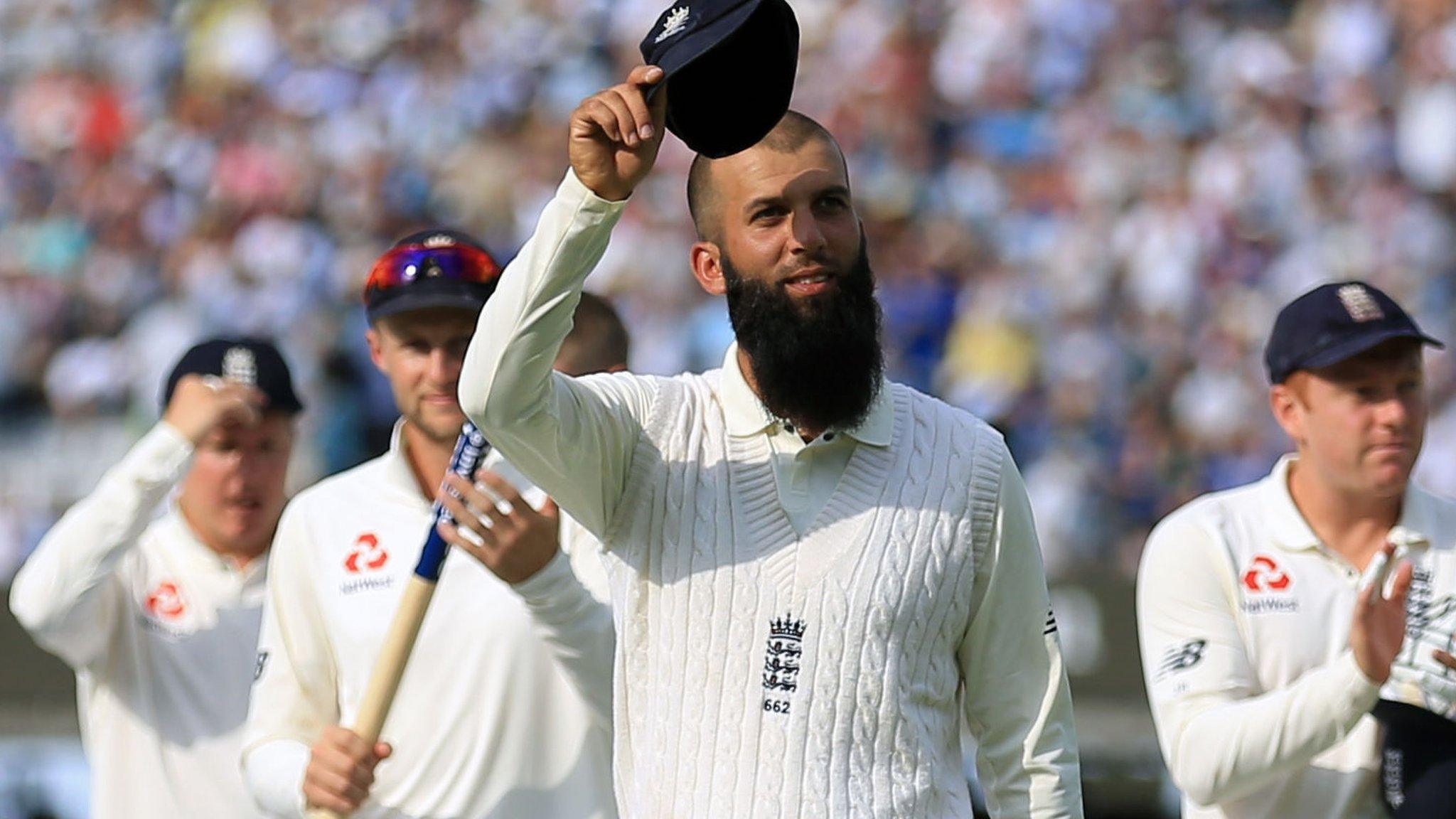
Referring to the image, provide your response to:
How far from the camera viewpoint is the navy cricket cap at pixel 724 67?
3283 millimetres

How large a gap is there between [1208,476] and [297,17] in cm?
706

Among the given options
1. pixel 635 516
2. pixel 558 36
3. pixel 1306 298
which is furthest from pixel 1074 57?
pixel 635 516

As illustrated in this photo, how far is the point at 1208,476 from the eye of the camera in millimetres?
10297

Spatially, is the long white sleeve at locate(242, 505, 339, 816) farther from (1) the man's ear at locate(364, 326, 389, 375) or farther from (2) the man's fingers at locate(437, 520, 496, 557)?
(2) the man's fingers at locate(437, 520, 496, 557)

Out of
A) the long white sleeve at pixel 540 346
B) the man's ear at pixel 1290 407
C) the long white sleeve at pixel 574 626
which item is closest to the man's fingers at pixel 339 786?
the long white sleeve at pixel 574 626

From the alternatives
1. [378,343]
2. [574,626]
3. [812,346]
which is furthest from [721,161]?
[378,343]

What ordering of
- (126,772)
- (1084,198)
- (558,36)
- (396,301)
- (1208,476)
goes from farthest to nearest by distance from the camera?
(558,36)
(1084,198)
(1208,476)
(126,772)
(396,301)

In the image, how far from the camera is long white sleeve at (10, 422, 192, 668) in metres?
5.64

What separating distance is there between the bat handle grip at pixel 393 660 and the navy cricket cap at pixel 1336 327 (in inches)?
86.4

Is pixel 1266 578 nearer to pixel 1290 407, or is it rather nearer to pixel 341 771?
pixel 1290 407

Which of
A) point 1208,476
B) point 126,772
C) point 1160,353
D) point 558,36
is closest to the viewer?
point 126,772

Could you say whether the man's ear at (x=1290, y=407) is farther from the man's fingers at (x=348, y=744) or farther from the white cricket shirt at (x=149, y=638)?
the white cricket shirt at (x=149, y=638)

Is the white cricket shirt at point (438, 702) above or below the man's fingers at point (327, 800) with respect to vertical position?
above

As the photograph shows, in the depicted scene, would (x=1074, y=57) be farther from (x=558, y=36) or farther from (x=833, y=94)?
(x=558, y=36)
